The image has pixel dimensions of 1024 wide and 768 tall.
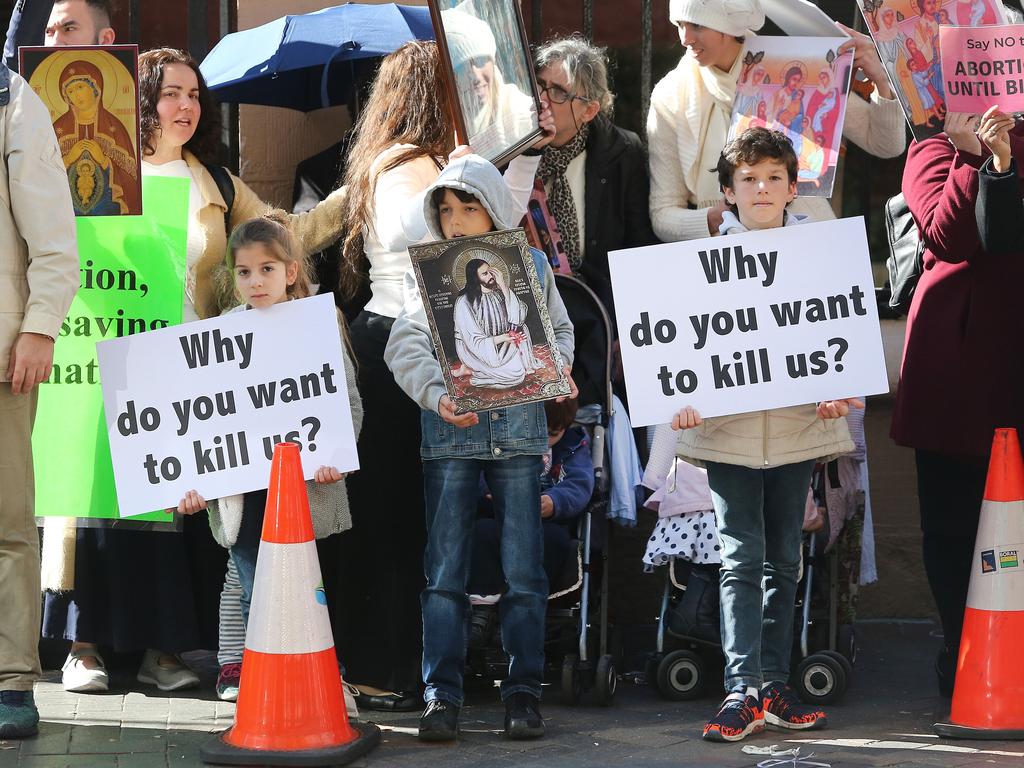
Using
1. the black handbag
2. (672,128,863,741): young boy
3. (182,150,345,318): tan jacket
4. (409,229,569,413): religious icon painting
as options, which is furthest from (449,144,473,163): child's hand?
the black handbag

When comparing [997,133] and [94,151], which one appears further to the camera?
[94,151]

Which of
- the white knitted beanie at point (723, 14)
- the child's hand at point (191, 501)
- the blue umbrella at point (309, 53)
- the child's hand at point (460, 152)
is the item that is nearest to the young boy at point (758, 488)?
the child's hand at point (460, 152)

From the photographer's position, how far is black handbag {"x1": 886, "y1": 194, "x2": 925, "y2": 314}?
18.3 ft

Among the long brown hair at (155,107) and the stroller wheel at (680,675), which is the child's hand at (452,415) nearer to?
the stroller wheel at (680,675)

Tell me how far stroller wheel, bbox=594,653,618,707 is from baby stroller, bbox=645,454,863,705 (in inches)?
7.8

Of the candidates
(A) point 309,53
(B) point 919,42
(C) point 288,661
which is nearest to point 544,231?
(A) point 309,53

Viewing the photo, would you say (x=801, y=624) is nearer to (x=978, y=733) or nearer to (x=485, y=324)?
(x=978, y=733)

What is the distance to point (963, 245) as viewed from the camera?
16.7ft

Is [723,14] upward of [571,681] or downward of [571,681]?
upward

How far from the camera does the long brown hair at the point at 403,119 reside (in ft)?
Result: 17.8

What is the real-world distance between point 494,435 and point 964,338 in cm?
153

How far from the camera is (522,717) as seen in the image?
5059 millimetres

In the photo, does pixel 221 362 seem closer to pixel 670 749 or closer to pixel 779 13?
pixel 670 749

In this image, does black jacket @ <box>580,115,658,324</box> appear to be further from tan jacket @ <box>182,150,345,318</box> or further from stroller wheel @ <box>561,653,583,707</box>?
stroller wheel @ <box>561,653,583,707</box>
